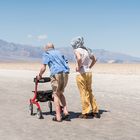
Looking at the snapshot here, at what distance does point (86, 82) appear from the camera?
12.5m

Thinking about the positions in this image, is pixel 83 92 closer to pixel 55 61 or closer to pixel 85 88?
pixel 85 88

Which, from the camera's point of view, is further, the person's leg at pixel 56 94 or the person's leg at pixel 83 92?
the person's leg at pixel 83 92

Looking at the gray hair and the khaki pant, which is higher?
the gray hair

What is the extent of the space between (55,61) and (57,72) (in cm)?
31

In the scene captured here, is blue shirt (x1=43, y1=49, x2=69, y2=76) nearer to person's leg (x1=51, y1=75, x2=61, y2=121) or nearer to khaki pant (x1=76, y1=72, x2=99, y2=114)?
person's leg (x1=51, y1=75, x2=61, y2=121)

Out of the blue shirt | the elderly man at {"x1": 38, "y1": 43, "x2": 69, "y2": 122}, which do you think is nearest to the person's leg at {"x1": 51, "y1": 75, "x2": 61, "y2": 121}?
the elderly man at {"x1": 38, "y1": 43, "x2": 69, "y2": 122}

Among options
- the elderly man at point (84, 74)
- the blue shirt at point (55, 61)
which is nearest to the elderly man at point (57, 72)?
the blue shirt at point (55, 61)

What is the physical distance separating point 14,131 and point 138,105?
6.05 meters

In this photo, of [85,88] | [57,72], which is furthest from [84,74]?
[57,72]

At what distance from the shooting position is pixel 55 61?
39.6 feet

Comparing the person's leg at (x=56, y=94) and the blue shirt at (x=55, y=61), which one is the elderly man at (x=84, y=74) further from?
the person's leg at (x=56, y=94)

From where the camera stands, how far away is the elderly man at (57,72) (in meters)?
11.9

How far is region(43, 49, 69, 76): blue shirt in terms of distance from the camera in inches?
472

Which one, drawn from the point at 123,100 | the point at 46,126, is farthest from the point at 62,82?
the point at 123,100
